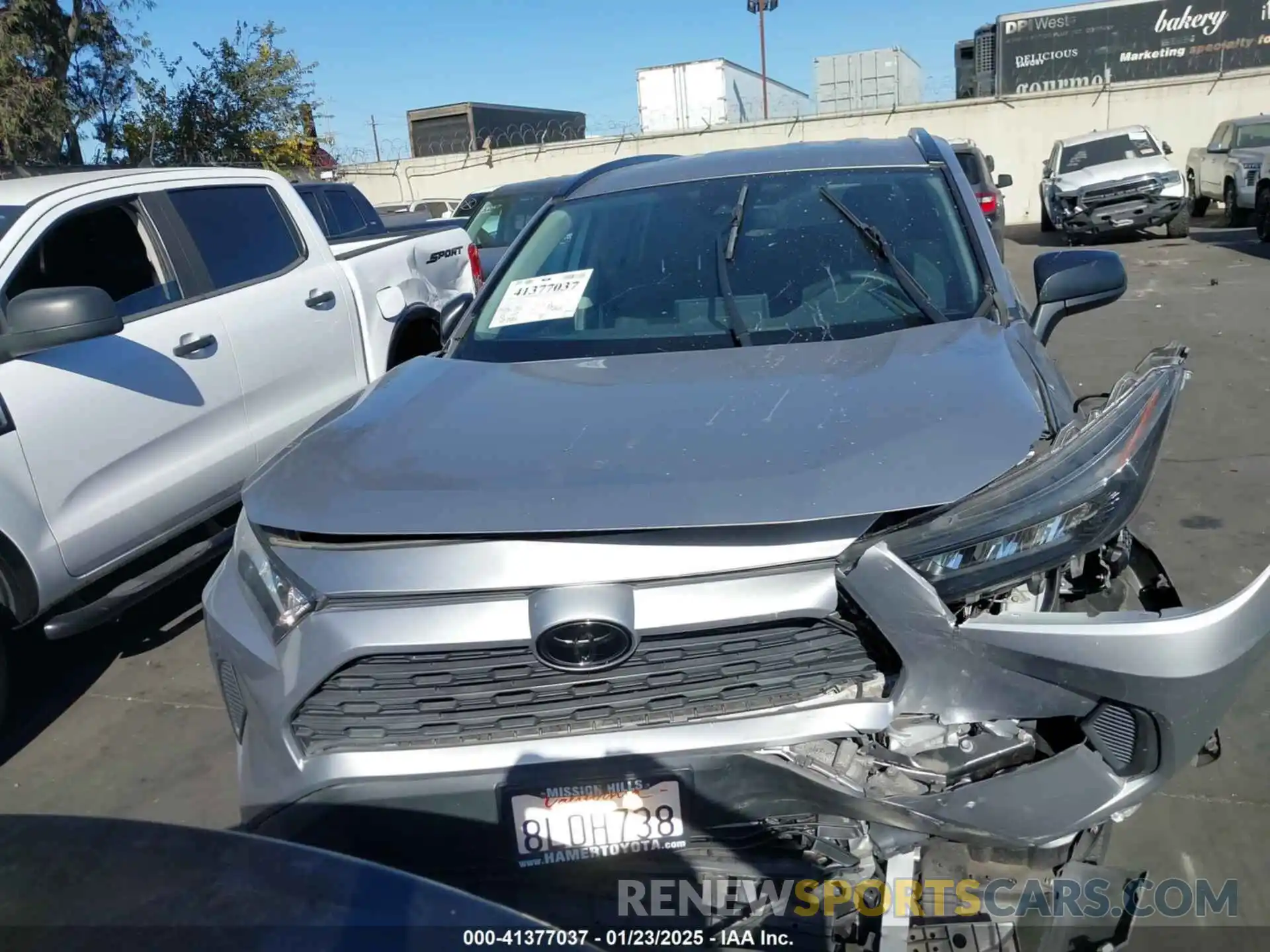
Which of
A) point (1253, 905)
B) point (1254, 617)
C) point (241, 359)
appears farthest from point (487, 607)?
point (241, 359)

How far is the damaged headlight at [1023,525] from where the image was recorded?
1853mm

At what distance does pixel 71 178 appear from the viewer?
430 centimetres

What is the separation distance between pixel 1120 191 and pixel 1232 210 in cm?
233

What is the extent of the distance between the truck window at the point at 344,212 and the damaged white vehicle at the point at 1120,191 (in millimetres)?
11323

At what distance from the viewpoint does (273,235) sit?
5.22 metres

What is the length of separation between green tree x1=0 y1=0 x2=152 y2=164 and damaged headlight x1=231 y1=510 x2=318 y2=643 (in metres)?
11.8

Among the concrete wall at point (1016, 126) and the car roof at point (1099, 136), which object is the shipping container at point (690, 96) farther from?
the car roof at point (1099, 136)

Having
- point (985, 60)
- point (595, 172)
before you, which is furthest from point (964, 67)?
point (595, 172)

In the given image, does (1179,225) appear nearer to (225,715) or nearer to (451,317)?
(451,317)

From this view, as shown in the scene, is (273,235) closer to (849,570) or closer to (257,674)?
(257,674)

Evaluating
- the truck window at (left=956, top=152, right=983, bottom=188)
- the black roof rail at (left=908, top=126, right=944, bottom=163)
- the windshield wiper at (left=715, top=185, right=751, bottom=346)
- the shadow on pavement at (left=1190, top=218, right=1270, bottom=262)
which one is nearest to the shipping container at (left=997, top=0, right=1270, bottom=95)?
the shadow on pavement at (left=1190, top=218, right=1270, bottom=262)

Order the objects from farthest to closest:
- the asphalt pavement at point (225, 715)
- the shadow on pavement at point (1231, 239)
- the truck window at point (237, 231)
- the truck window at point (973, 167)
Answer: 1. the shadow on pavement at point (1231, 239)
2. the truck window at point (973, 167)
3. the truck window at point (237, 231)
4. the asphalt pavement at point (225, 715)

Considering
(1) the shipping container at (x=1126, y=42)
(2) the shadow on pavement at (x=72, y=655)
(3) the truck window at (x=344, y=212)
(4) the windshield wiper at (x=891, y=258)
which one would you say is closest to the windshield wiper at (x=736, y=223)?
(4) the windshield wiper at (x=891, y=258)

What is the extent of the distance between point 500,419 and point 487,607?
0.66m
